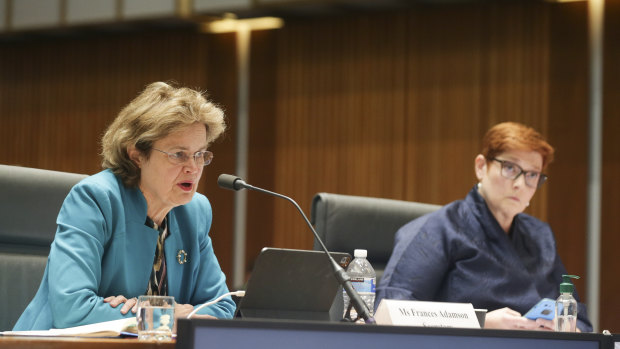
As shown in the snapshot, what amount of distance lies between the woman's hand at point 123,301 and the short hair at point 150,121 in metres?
0.39

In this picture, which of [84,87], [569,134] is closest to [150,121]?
[569,134]

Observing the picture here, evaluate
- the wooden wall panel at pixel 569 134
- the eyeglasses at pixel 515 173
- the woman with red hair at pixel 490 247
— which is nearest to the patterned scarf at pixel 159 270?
the woman with red hair at pixel 490 247

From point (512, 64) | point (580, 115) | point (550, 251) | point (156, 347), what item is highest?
point (512, 64)

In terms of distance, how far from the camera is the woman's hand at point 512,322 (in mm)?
2572

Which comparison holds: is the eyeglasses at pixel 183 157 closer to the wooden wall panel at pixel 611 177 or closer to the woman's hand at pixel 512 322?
the woman's hand at pixel 512 322

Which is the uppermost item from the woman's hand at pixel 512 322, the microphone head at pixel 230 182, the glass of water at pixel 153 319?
the microphone head at pixel 230 182

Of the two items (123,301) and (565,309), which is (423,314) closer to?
(123,301)

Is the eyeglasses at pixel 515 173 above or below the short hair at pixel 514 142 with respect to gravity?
below

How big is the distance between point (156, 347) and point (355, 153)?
4.31 meters

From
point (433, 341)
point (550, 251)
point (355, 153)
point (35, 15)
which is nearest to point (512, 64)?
point (355, 153)

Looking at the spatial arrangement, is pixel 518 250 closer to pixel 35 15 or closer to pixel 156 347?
pixel 156 347

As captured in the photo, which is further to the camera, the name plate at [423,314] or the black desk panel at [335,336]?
the name plate at [423,314]

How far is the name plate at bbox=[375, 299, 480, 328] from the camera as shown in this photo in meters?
1.60

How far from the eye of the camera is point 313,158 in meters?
5.68
